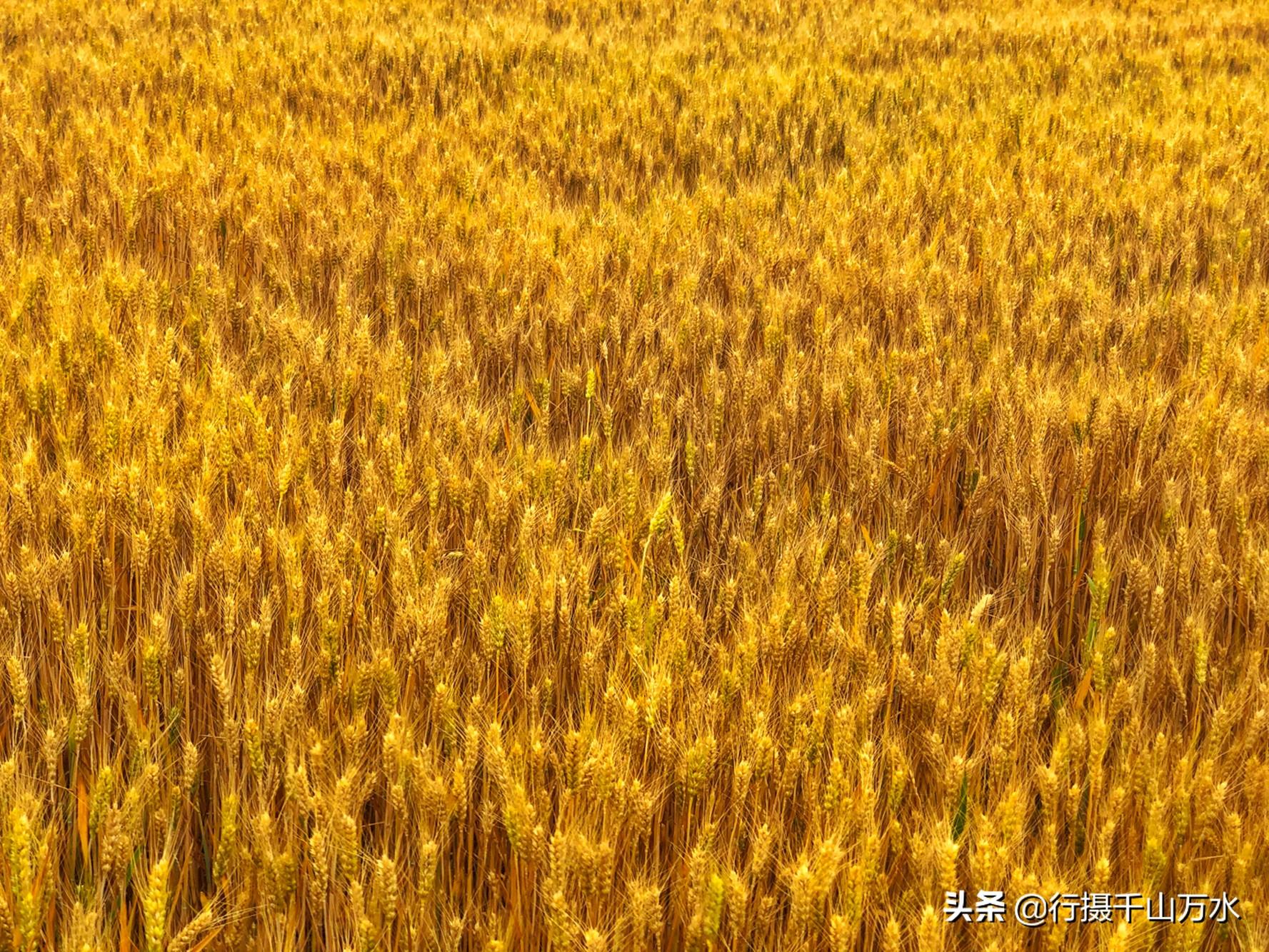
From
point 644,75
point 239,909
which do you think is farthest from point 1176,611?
point 644,75

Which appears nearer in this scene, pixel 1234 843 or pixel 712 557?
pixel 1234 843

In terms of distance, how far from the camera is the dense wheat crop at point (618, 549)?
3.93 ft

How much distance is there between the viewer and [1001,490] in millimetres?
2092

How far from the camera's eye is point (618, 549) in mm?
1744

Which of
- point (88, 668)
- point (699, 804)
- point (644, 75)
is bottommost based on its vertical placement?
point (699, 804)

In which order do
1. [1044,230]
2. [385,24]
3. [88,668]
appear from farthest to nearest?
[385,24]
[1044,230]
[88,668]

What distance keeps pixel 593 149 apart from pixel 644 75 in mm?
1423

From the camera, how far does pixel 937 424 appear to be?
2234mm

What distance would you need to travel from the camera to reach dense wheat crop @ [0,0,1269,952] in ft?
3.93

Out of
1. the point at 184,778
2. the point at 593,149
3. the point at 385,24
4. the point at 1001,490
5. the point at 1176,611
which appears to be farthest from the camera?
the point at 385,24

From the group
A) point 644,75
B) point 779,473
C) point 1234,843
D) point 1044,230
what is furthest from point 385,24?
point 1234,843

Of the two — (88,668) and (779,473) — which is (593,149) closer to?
(779,473)

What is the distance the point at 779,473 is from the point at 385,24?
19.0ft

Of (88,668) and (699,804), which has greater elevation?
(88,668)
